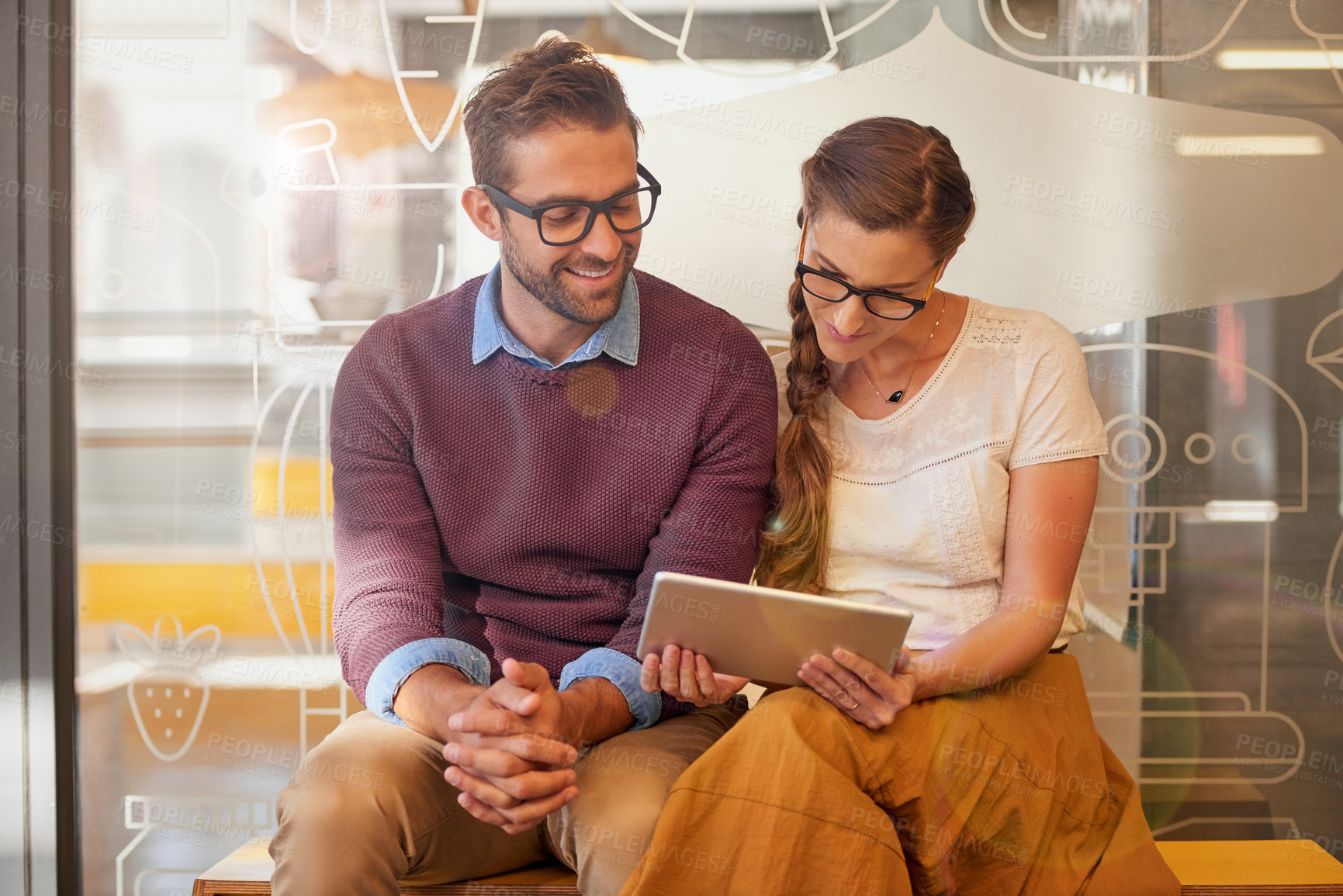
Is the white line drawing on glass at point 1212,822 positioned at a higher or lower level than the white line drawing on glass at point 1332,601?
lower

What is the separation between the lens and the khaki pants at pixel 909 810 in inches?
51.4

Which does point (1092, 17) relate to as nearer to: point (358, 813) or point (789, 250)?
point (789, 250)

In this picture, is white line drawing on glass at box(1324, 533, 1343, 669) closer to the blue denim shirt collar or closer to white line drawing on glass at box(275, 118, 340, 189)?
the blue denim shirt collar

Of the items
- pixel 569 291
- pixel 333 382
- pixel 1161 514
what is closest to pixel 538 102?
pixel 569 291

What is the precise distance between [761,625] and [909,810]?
0.32 m

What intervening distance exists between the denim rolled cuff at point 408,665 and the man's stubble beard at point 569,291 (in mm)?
532

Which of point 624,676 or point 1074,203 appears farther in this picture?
point 1074,203

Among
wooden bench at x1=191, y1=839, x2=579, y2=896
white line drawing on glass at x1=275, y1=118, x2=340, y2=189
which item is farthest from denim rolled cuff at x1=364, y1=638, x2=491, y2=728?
white line drawing on glass at x1=275, y1=118, x2=340, y2=189

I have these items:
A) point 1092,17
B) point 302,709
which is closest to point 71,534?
point 302,709

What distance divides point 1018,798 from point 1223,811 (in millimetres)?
1056

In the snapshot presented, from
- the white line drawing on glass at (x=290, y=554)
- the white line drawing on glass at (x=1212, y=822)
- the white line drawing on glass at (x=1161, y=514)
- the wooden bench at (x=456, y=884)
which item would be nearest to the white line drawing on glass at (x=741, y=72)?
the white line drawing on glass at (x=1161, y=514)

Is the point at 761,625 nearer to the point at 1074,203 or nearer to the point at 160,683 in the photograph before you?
the point at 1074,203

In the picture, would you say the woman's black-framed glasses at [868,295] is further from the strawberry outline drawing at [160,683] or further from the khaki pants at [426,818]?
the strawberry outline drawing at [160,683]

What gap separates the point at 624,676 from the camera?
1540 millimetres
